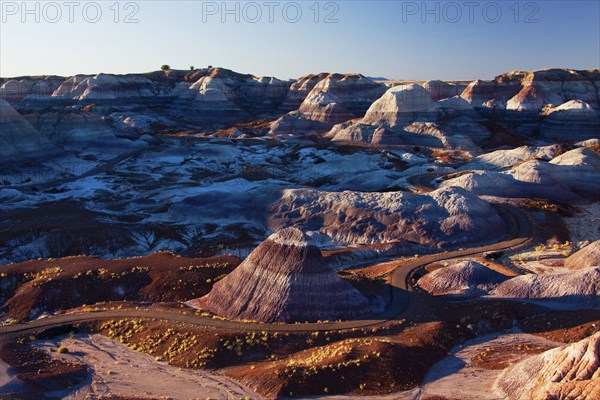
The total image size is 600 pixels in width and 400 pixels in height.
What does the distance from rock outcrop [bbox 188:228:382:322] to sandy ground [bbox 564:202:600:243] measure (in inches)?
1293

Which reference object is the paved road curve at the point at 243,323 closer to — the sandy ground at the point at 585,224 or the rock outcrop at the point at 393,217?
the rock outcrop at the point at 393,217

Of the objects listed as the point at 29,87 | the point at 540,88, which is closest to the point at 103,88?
the point at 29,87

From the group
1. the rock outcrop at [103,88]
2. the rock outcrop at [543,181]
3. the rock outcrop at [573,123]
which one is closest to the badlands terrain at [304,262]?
the rock outcrop at [543,181]

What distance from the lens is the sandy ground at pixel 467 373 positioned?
25.6 m

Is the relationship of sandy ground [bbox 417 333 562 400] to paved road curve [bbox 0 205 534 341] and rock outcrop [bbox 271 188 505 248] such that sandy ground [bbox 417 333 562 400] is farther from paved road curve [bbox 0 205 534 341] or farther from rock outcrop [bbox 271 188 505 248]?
rock outcrop [bbox 271 188 505 248]

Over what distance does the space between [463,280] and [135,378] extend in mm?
23580

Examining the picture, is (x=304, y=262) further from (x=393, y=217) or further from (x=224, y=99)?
(x=224, y=99)

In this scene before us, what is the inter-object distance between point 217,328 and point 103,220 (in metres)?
36.0

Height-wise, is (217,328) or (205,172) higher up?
(205,172)

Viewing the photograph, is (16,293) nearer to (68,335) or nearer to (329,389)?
(68,335)

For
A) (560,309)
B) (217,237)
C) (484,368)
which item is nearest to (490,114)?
(217,237)

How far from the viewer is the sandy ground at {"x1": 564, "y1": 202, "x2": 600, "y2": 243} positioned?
5716 cm

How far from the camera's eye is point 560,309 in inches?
1366

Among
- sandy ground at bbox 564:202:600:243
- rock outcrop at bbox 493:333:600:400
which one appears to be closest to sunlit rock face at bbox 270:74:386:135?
sandy ground at bbox 564:202:600:243
